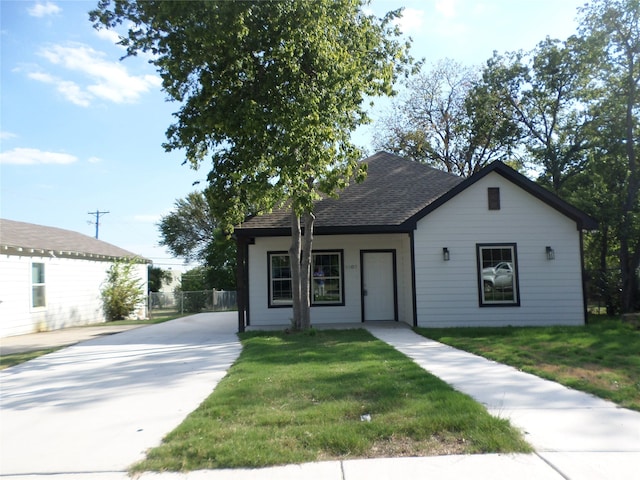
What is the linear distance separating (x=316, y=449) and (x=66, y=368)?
6.62 m

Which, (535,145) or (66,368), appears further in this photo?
(535,145)

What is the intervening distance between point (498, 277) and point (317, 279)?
5.29 m

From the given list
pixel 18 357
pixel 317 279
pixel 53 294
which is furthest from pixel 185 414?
pixel 53 294

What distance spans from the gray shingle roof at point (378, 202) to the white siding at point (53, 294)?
8.35m

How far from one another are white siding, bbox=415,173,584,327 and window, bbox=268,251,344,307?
2852 millimetres

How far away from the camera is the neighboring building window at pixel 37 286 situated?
17547 millimetres

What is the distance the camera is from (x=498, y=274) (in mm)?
13547

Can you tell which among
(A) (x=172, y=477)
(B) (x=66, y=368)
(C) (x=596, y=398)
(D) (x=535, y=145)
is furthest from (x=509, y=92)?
(A) (x=172, y=477)

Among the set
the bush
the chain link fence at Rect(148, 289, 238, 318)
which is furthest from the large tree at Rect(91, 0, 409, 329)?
the chain link fence at Rect(148, 289, 238, 318)

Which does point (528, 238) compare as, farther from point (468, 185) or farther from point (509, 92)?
point (509, 92)

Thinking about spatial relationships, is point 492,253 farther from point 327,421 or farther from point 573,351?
point 327,421

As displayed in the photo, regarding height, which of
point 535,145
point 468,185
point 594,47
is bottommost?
point 468,185

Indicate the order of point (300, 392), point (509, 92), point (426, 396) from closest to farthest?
point (426, 396) → point (300, 392) → point (509, 92)

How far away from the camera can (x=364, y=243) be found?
15.2m
